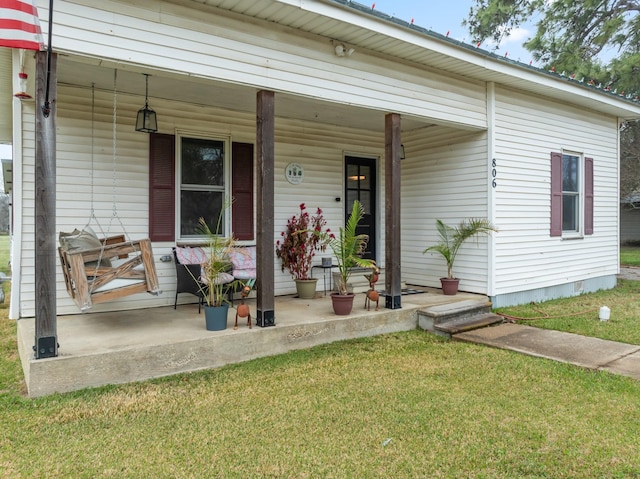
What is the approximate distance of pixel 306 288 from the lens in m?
5.81

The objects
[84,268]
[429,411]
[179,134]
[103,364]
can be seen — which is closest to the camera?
[429,411]

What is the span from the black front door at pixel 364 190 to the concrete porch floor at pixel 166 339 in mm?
2095

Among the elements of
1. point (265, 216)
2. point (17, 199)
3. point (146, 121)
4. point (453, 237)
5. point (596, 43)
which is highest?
point (596, 43)

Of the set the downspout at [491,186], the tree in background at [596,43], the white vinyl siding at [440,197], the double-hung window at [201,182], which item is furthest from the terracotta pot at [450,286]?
the tree in background at [596,43]

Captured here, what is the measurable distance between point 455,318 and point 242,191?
9.96 ft

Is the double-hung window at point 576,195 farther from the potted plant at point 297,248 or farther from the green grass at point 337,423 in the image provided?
the green grass at point 337,423

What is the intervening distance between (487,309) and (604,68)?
36.4ft

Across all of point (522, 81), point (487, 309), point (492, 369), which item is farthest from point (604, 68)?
point (492, 369)

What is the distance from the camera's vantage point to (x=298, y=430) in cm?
264

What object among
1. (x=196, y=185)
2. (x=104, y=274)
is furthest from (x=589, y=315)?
(x=104, y=274)

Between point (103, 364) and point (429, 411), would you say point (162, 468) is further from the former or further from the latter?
point (429, 411)

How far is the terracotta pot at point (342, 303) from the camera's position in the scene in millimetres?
4578

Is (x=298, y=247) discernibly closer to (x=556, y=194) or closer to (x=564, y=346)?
(x=564, y=346)

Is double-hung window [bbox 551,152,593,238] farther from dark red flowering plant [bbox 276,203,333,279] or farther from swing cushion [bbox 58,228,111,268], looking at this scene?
swing cushion [bbox 58,228,111,268]
